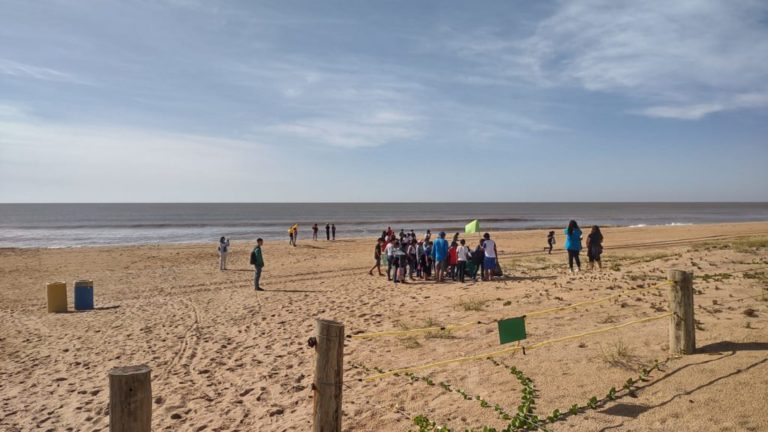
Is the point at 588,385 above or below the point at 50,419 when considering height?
above

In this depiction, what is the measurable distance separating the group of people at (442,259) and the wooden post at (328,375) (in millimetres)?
11158

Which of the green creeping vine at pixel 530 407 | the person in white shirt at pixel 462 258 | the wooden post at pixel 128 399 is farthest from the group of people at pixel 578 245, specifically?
the wooden post at pixel 128 399

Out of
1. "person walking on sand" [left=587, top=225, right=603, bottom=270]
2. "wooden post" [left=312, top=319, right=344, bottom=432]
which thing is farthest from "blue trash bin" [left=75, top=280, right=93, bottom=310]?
"person walking on sand" [left=587, top=225, right=603, bottom=270]

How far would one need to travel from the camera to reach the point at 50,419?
6.29 metres

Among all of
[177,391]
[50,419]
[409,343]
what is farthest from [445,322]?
[50,419]

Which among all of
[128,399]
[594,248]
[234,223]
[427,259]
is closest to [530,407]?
[128,399]

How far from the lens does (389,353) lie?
25.7ft

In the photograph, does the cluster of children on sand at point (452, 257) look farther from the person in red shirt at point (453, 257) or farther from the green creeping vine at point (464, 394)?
the green creeping vine at point (464, 394)

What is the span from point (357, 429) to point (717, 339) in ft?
16.6

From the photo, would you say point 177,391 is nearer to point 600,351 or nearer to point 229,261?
point 600,351

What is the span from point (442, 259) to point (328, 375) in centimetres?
1180

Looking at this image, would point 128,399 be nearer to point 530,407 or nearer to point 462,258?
point 530,407

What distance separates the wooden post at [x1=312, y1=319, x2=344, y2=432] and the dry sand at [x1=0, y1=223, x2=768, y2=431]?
→ 4.46 ft

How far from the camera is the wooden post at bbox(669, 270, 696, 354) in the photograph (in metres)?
6.16
